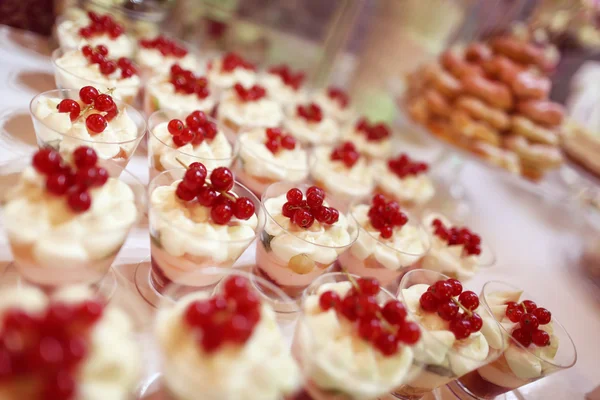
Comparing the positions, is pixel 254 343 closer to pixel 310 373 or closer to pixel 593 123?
pixel 310 373

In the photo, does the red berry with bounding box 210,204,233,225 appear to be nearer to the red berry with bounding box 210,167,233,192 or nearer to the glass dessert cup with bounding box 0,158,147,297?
the red berry with bounding box 210,167,233,192

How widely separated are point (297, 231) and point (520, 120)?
1419 mm

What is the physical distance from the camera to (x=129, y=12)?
68.5 inches

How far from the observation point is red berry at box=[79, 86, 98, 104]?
1104 mm

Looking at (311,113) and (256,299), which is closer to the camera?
(256,299)

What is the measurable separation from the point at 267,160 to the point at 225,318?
0.79 metres

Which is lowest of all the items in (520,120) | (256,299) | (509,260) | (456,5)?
(509,260)

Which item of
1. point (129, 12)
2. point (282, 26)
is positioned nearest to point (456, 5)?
point (282, 26)

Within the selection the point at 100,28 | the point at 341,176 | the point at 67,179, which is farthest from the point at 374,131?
the point at 67,179

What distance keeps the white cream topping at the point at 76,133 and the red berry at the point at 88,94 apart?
0.05 metres

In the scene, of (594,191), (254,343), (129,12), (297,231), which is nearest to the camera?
(254,343)

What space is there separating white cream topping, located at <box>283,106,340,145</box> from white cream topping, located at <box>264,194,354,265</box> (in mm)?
647

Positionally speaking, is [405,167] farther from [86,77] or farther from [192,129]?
[86,77]

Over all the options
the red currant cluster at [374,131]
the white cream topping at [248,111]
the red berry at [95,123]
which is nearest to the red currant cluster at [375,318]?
the red berry at [95,123]
